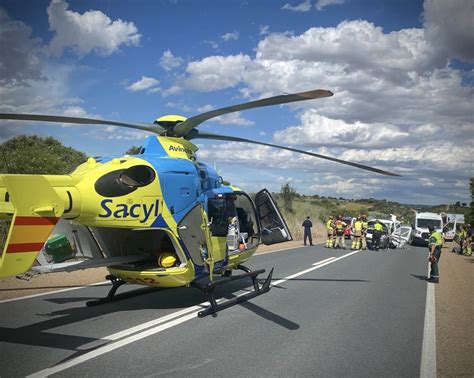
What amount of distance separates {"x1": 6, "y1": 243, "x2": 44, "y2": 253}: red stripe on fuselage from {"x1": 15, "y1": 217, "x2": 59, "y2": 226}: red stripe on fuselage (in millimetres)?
217

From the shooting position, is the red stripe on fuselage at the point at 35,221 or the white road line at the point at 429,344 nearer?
the red stripe on fuselage at the point at 35,221

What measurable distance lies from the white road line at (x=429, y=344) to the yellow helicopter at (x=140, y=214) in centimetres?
276

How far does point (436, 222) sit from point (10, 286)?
97.9 ft

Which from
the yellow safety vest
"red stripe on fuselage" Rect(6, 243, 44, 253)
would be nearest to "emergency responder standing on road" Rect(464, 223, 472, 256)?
the yellow safety vest

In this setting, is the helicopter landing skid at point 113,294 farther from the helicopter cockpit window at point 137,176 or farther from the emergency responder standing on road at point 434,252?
→ the emergency responder standing on road at point 434,252

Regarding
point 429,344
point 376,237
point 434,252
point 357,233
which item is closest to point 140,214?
point 429,344

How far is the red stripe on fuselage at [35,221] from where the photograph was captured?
4383mm

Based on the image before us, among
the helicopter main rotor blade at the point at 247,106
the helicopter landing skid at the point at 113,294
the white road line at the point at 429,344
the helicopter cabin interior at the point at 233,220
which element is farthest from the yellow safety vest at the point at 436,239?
the helicopter landing skid at the point at 113,294

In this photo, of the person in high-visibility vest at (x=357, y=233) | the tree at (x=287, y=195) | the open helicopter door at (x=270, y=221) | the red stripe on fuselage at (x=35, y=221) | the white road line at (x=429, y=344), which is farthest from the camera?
the tree at (x=287, y=195)

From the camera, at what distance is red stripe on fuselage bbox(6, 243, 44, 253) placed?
13.9 ft

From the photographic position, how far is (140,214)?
248 inches

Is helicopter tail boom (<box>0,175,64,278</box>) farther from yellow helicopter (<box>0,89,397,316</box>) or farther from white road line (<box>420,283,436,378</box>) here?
white road line (<box>420,283,436,378</box>)

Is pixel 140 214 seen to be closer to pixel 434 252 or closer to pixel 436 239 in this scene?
pixel 434 252

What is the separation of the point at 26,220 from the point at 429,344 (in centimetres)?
546
